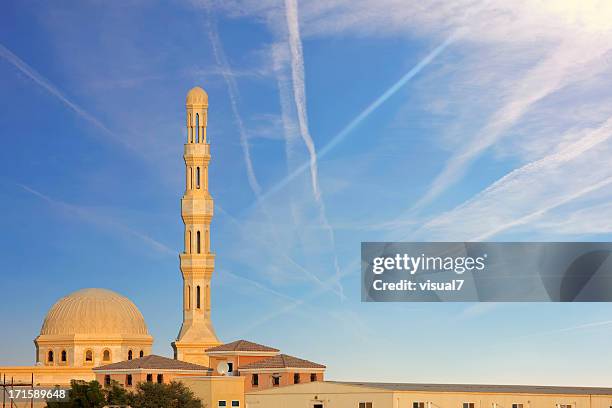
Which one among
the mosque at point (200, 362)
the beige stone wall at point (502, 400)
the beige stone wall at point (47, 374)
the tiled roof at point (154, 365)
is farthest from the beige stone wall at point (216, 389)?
the beige stone wall at point (47, 374)

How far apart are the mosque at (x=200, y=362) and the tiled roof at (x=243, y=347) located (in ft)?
0.24

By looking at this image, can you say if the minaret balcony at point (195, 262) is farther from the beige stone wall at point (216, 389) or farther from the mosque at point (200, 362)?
the beige stone wall at point (216, 389)

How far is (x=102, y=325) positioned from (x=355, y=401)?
1275 inches

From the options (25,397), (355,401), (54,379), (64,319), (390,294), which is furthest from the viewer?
(64,319)

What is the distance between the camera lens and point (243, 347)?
9569cm

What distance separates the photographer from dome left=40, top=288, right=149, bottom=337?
358ft

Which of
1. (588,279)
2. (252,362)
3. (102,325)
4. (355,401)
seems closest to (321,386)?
(355,401)

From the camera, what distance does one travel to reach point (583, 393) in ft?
280

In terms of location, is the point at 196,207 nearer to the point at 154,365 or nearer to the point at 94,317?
the point at 94,317

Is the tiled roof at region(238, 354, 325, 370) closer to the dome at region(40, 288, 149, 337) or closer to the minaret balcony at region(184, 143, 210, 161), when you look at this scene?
the dome at region(40, 288, 149, 337)

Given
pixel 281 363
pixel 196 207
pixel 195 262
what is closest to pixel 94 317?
pixel 195 262

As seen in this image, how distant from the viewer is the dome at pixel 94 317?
109 meters

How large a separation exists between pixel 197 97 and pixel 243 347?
24148 mm

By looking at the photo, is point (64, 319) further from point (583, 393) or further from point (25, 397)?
point (583, 393)
